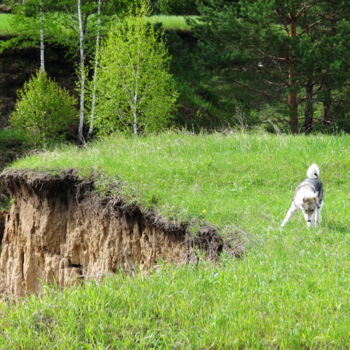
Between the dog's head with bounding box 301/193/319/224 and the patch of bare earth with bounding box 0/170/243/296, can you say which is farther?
the patch of bare earth with bounding box 0/170/243/296

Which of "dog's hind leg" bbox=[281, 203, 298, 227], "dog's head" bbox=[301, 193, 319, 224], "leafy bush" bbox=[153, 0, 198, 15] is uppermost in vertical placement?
"leafy bush" bbox=[153, 0, 198, 15]

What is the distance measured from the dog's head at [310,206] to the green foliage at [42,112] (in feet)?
63.9

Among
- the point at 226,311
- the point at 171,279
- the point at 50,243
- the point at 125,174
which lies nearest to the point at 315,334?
the point at 226,311

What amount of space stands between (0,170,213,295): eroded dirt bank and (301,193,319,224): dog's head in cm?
237

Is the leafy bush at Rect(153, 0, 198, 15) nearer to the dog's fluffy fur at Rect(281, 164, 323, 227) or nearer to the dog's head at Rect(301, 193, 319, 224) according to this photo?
the dog's fluffy fur at Rect(281, 164, 323, 227)

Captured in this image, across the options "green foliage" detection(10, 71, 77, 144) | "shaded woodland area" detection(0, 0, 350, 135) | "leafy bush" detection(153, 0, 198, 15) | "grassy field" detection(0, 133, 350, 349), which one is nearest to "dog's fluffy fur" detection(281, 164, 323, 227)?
"grassy field" detection(0, 133, 350, 349)

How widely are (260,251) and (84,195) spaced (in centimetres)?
634

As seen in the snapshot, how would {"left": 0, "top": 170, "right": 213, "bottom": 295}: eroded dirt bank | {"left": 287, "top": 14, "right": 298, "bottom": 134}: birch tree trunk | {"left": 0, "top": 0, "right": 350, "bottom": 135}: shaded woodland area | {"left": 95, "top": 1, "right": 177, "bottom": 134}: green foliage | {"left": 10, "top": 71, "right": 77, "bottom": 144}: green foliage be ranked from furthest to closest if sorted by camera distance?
{"left": 10, "top": 71, "right": 77, "bottom": 144}: green foliage, {"left": 95, "top": 1, "right": 177, "bottom": 134}: green foliage, {"left": 287, "top": 14, "right": 298, "bottom": 134}: birch tree trunk, {"left": 0, "top": 0, "right": 350, "bottom": 135}: shaded woodland area, {"left": 0, "top": 170, "right": 213, "bottom": 295}: eroded dirt bank

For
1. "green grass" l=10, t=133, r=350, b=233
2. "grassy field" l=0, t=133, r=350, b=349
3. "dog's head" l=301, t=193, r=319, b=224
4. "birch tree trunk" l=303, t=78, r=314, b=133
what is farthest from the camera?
"birch tree trunk" l=303, t=78, r=314, b=133

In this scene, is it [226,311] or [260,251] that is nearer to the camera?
[226,311]

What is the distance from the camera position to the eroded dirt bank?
11641mm

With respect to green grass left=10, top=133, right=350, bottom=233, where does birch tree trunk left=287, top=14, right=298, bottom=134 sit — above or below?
above

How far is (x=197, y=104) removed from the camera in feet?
119

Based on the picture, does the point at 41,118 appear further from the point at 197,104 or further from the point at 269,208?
the point at 269,208
